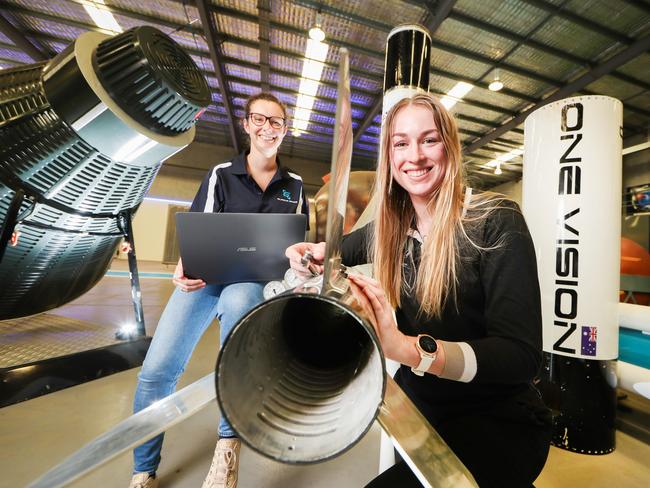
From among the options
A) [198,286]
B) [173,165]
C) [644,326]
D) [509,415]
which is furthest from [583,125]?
[173,165]

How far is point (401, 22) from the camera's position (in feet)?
14.8

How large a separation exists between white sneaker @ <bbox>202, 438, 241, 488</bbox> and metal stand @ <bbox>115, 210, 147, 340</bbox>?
52.2 inches

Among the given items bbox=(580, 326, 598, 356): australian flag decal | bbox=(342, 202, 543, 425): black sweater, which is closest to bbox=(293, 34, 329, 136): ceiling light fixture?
bbox=(580, 326, 598, 356): australian flag decal

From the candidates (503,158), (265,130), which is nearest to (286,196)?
(265,130)

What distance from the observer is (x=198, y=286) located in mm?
1188

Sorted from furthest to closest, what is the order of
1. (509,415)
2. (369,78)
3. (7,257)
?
(369,78)
(7,257)
(509,415)

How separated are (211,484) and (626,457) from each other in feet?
6.59

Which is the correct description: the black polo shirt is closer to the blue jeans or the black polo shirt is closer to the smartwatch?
the blue jeans

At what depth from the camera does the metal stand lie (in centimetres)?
185

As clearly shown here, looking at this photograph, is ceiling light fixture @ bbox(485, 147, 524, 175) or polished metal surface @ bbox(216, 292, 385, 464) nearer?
polished metal surface @ bbox(216, 292, 385, 464)

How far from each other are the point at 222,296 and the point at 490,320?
93 centimetres

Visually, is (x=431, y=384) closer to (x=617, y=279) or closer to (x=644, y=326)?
(x=617, y=279)

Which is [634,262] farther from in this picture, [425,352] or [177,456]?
[177,456]

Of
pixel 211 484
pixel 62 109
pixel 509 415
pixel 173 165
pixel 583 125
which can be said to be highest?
pixel 173 165
